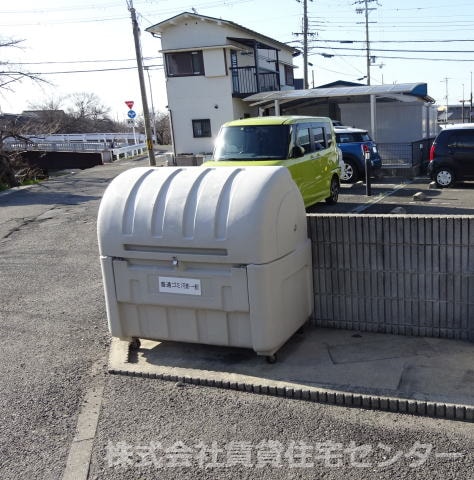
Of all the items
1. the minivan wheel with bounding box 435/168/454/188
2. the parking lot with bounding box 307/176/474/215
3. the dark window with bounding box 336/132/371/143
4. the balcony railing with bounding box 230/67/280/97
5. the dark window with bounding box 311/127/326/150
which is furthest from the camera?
the balcony railing with bounding box 230/67/280/97

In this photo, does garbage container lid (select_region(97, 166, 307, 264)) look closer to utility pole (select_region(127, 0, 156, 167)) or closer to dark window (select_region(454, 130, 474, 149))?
dark window (select_region(454, 130, 474, 149))

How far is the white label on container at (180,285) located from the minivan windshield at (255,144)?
5.55 metres

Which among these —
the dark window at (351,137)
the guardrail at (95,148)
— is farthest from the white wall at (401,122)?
the guardrail at (95,148)

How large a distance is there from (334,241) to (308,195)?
5619 mm

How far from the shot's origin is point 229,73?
26.4 metres

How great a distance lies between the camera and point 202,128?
2697 centimetres

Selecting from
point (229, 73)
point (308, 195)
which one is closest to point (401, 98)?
point (229, 73)

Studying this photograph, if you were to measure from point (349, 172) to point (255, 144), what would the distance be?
21.0 ft

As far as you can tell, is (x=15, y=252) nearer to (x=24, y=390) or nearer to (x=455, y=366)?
(x=24, y=390)

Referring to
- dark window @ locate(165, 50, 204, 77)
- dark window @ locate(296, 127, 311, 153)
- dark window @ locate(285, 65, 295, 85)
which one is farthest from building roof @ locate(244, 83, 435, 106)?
dark window @ locate(285, 65, 295, 85)

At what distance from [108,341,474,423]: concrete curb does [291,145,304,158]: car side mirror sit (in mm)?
5914

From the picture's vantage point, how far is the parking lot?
35.4ft

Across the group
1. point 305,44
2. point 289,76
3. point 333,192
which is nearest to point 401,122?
point 333,192

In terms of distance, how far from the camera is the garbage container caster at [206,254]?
3.96 meters
